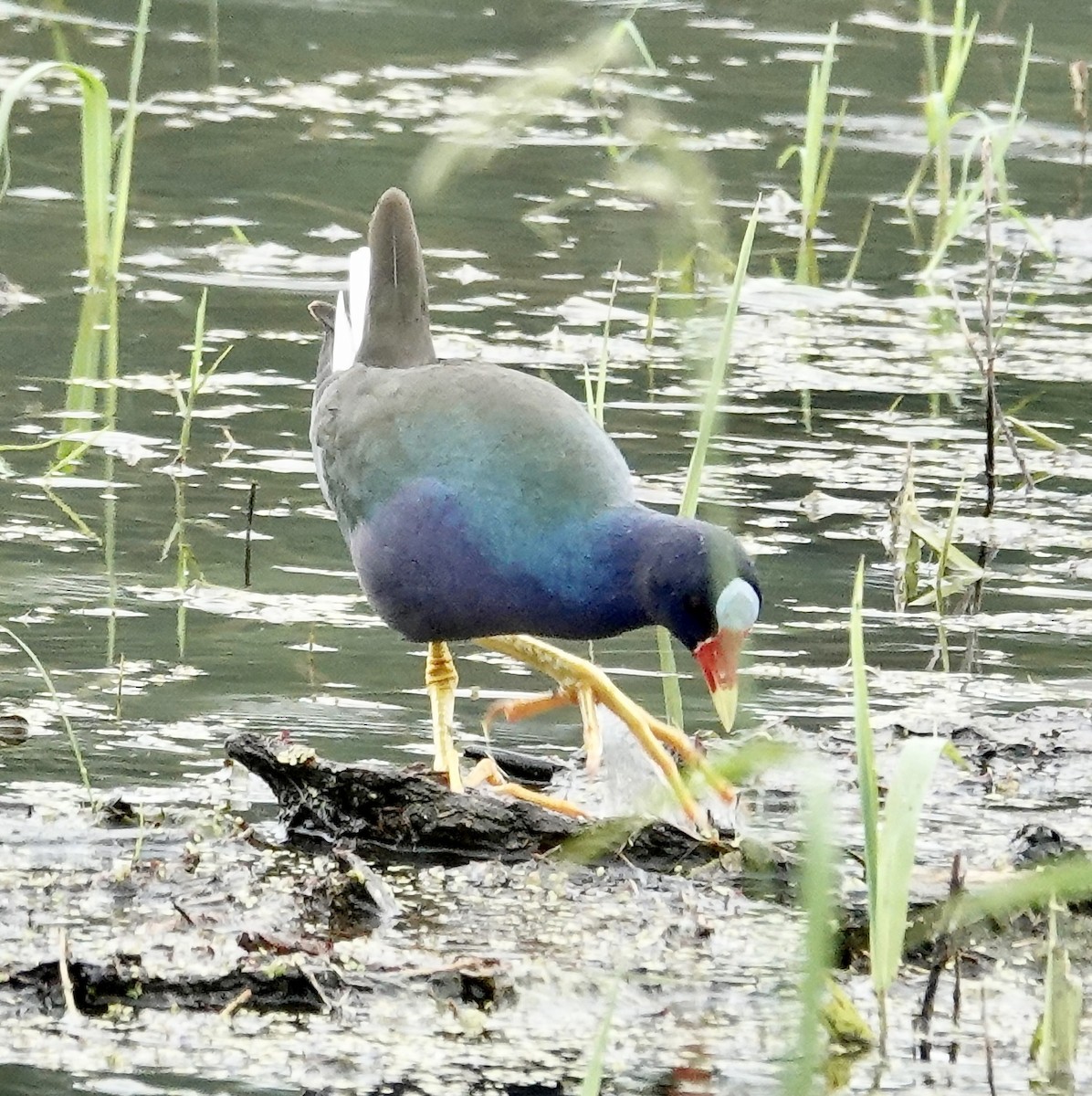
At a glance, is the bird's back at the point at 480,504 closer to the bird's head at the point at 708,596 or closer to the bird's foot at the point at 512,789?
the bird's head at the point at 708,596

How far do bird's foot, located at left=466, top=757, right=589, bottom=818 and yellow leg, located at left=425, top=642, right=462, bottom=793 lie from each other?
0.18 ft

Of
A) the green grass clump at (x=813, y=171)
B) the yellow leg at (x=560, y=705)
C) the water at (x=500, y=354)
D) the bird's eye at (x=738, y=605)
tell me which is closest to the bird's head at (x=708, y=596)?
the bird's eye at (x=738, y=605)

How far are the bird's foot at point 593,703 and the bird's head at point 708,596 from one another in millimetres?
165

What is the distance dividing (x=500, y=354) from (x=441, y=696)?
109 inches

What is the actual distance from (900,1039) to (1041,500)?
3221mm

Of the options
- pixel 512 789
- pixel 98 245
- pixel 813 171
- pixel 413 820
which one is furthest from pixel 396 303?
pixel 813 171

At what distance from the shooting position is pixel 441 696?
4527 millimetres

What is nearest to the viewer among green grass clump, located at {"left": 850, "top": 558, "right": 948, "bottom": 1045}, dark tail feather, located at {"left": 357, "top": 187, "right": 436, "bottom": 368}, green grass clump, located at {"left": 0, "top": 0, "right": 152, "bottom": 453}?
green grass clump, located at {"left": 850, "top": 558, "right": 948, "bottom": 1045}

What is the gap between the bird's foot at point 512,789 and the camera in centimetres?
423

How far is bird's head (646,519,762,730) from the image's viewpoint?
151 inches

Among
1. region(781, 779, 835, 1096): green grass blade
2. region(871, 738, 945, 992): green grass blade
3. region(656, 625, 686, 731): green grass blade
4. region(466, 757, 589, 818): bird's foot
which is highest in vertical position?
region(781, 779, 835, 1096): green grass blade

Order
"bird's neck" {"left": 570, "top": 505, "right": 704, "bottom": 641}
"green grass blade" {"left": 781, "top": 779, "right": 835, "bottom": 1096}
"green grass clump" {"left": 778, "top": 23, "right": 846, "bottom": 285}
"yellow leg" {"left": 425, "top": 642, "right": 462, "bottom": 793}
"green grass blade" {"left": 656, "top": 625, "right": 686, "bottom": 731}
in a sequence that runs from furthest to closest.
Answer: "green grass clump" {"left": 778, "top": 23, "right": 846, "bottom": 285} < "green grass blade" {"left": 656, "top": 625, "right": 686, "bottom": 731} < "yellow leg" {"left": 425, "top": 642, "right": 462, "bottom": 793} < "bird's neck" {"left": 570, "top": 505, "right": 704, "bottom": 641} < "green grass blade" {"left": 781, "top": 779, "right": 835, "bottom": 1096}

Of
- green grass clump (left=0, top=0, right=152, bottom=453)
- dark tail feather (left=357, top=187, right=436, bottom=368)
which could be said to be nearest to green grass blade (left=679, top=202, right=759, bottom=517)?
dark tail feather (left=357, top=187, right=436, bottom=368)

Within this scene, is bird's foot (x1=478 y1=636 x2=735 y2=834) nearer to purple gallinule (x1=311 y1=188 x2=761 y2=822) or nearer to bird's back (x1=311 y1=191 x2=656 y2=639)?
purple gallinule (x1=311 y1=188 x2=761 y2=822)
